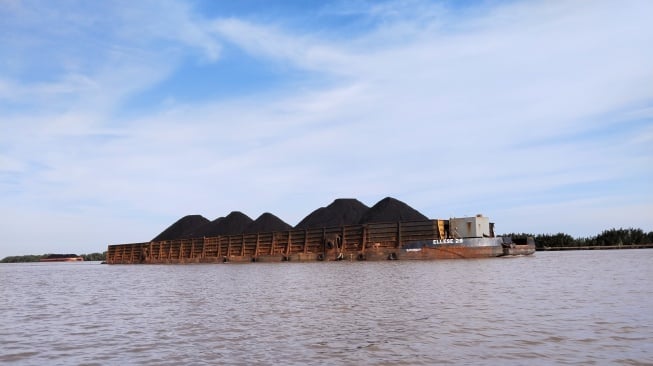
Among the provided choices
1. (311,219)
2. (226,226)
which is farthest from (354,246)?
(226,226)

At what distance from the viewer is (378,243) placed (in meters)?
43.5

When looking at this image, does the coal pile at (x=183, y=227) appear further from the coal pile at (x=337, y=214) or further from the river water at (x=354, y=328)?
the river water at (x=354, y=328)

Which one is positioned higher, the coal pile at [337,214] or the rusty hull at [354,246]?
the coal pile at [337,214]

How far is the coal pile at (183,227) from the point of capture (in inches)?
3465

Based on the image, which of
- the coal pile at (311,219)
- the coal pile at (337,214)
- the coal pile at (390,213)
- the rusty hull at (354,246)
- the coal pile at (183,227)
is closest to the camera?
the rusty hull at (354,246)

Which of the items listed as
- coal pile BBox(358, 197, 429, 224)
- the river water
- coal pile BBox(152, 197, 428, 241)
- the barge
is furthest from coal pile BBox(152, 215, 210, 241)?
the river water

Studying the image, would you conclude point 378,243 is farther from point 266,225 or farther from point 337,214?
point 266,225

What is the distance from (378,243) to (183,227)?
54.3 m

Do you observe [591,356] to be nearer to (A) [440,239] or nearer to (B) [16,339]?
(B) [16,339]

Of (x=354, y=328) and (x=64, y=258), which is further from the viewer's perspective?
(x=64, y=258)

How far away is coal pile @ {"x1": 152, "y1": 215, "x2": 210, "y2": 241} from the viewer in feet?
289

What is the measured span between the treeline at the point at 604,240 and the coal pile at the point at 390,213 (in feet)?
62.2

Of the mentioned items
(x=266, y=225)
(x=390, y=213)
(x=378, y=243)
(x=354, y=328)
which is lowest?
(x=354, y=328)

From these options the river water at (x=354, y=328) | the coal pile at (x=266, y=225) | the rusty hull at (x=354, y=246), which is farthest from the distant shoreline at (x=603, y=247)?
the river water at (x=354, y=328)
